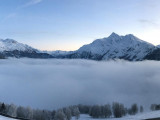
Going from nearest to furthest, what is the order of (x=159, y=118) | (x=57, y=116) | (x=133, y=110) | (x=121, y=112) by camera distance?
(x=159, y=118) < (x=57, y=116) < (x=121, y=112) < (x=133, y=110)

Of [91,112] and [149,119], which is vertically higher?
[149,119]

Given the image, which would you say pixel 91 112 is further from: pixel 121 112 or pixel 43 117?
pixel 43 117

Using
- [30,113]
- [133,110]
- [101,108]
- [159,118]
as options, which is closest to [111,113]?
[101,108]

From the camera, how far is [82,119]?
137750mm

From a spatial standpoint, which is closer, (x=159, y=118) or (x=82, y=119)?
(x=159, y=118)

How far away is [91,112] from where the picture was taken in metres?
154

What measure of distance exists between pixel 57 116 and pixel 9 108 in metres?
29.7

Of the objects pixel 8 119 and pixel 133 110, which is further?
pixel 133 110

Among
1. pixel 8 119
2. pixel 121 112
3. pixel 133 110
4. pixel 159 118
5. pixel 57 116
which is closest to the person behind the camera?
pixel 8 119

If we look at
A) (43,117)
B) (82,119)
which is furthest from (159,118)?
(43,117)

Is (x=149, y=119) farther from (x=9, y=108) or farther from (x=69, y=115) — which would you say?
(x=9, y=108)

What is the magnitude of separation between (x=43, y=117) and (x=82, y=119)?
77.0 ft

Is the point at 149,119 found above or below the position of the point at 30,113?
above

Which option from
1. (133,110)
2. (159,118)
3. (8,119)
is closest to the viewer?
(8,119)
